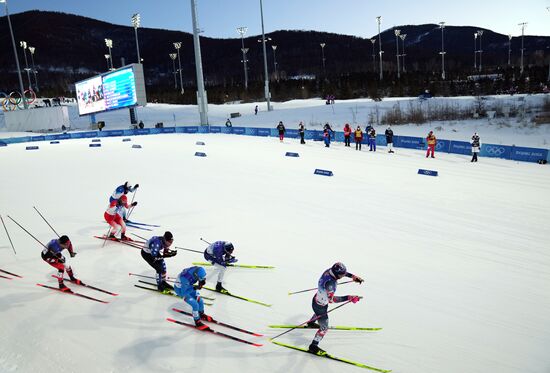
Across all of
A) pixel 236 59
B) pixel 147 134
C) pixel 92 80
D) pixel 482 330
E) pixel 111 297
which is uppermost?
pixel 236 59

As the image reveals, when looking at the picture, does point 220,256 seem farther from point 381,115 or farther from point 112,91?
point 112,91

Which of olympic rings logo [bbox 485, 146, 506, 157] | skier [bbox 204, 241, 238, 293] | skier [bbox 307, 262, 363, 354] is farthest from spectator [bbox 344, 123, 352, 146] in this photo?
skier [bbox 307, 262, 363, 354]

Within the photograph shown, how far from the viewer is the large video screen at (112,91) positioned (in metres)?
37.7

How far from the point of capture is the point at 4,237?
11172mm

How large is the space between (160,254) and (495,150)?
65.9 ft

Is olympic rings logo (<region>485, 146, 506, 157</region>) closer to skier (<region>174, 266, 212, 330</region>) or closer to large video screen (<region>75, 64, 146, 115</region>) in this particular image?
skier (<region>174, 266, 212, 330</region>)

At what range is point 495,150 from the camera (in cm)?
2116

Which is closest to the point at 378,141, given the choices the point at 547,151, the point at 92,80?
the point at 547,151

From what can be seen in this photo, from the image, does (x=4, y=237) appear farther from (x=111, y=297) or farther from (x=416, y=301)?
(x=416, y=301)

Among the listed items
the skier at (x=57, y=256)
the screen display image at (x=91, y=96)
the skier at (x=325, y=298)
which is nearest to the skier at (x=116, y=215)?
the skier at (x=57, y=256)

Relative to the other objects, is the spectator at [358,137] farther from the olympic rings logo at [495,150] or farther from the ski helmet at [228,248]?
the ski helmet at [228,248]

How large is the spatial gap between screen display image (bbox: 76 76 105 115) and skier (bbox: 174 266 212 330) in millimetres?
41516

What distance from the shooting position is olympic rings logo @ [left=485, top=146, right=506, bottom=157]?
68.6ft

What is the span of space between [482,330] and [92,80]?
1858 inches
